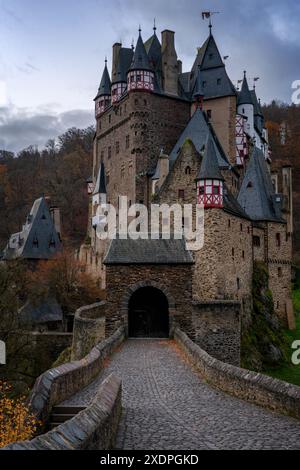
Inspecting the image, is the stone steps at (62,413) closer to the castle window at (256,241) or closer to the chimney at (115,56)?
the castle window at (256,241)

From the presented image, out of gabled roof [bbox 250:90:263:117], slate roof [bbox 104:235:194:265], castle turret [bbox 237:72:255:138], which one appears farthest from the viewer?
gabled roof [bbox 250:90:263:117]

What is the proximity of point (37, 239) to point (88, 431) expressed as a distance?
163ft

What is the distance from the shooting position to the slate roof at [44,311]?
38.4 m

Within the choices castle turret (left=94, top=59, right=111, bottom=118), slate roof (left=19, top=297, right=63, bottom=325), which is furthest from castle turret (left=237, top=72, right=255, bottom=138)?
slate roof (left=19, top=297, right=63, bottom=325)

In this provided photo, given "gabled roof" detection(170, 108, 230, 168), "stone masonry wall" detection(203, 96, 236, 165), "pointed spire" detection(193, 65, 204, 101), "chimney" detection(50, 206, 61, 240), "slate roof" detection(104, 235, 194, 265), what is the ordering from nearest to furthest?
"slate roof" detection(104, 235, 194, 265) < "gabled roof" detection(170, 108, 230, 168) < "stone masonry wall" detection(203, 96, 236, 165) < "pointed spire" detection(193, 65, 204, 101) < "chimney" detection(50, 206, 61, 240)

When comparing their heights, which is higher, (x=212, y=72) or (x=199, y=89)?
(x=212, y=72)

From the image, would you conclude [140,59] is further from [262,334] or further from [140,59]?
[262,334]

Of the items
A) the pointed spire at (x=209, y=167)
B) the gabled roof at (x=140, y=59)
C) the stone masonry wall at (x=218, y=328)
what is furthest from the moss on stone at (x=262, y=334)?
the gabled roof at (x=140, y=59)

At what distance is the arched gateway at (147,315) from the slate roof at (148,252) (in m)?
2.63

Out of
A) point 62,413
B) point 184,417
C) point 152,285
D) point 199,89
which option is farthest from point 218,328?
point 199,89

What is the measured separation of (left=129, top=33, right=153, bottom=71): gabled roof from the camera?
46.7m

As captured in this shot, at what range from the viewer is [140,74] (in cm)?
4669

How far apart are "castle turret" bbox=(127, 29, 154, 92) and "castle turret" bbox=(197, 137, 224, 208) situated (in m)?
16.4

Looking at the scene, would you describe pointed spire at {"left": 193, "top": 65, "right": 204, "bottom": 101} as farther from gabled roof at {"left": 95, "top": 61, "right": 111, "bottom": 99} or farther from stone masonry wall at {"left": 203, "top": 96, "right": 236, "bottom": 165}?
gabled roof at {"left": 95, "top": 61, "right": 111, "bottom": 99}
